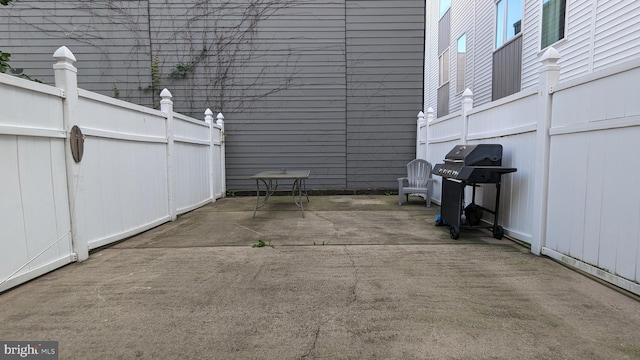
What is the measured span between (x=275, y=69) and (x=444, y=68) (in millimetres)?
8355

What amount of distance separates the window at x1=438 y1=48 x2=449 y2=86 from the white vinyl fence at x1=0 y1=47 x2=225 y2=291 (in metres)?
11.2

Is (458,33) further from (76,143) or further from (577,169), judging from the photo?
(76,143)

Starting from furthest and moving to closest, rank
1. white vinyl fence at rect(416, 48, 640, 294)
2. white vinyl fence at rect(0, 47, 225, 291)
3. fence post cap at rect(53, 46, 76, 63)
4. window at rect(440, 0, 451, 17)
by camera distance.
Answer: window at rect(440, 0, 451, 17) → fence post cap at rect(53, 46, 76, 63) → white vinyl fence at rect(0, 47, 225, 291) → white vinyl fence at rect(416, 48, 640, 294)

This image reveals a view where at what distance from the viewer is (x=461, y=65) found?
1155cm

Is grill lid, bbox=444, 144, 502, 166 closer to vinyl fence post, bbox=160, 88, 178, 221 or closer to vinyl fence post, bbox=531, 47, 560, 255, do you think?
vinyl fence post, bbox=531, 47, 560, 255

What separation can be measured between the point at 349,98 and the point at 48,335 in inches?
282

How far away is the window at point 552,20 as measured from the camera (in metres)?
6.27

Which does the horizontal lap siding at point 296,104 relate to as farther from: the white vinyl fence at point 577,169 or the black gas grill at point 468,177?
the white vinyl fence at point 577,169

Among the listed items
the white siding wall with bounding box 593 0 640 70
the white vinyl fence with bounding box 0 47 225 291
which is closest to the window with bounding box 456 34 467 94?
the white siding wall with bounding box 593 0 640 70

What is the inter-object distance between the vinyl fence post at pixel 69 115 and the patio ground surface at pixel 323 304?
0.28 meters

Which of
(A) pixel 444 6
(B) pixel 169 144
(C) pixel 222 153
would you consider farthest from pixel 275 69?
(A) pixel 444 6

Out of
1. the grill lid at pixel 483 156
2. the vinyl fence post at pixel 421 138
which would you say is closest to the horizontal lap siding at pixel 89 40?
the vinyl fence post at pixel 421 138

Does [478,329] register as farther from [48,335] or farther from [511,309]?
[48,335]

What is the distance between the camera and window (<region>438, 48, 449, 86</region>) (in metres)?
13.1
